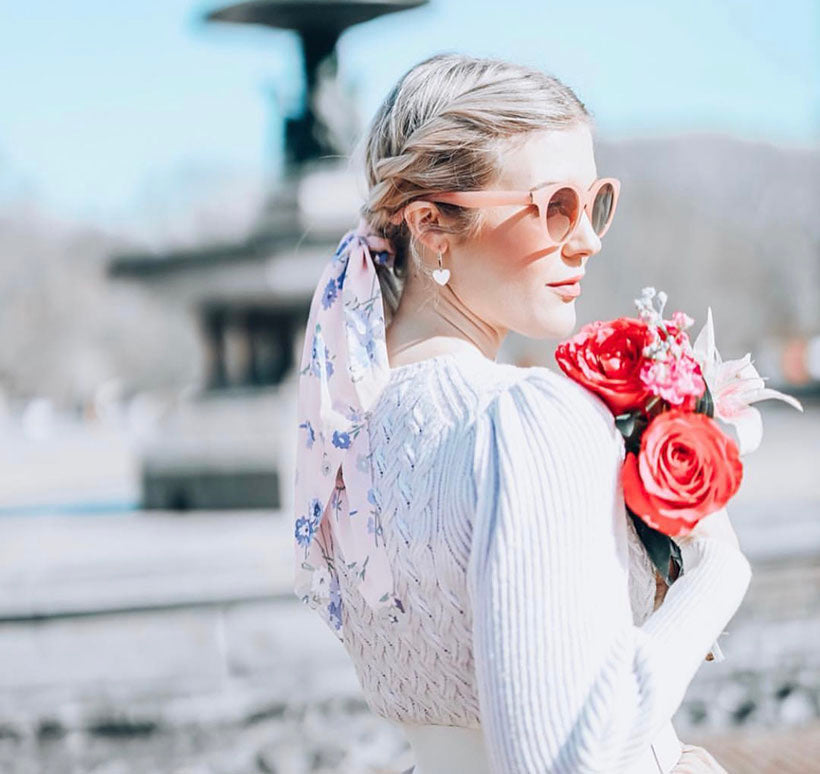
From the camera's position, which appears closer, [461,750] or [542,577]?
[542,577]

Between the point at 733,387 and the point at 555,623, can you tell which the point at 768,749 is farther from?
the point at 555,623

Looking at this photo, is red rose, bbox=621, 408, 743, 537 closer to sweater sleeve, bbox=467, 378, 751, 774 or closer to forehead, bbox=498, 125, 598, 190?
sweater sleeve, bbox=467, 378, 751, 774

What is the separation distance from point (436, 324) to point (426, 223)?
0.14 m

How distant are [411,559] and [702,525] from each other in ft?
1.23

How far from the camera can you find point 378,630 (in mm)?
1732

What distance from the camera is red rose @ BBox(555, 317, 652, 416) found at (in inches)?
60.6

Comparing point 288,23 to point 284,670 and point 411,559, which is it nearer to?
point 284,670

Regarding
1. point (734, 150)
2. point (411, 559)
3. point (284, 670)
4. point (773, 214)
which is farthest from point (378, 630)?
point (734, 150)

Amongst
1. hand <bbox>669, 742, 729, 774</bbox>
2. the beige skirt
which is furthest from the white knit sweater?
hand <bbox>669, 742, 729, 774</bbox>

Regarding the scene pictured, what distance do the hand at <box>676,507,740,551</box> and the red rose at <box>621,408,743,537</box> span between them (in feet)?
0.25

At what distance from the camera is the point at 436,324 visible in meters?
1.80

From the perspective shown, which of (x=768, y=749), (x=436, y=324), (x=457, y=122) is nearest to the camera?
(x=457, y=122)

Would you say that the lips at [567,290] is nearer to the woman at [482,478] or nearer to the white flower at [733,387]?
the woman at [482,478]

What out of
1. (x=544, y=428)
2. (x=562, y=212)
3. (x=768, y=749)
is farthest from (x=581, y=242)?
(x=768, y=749)
